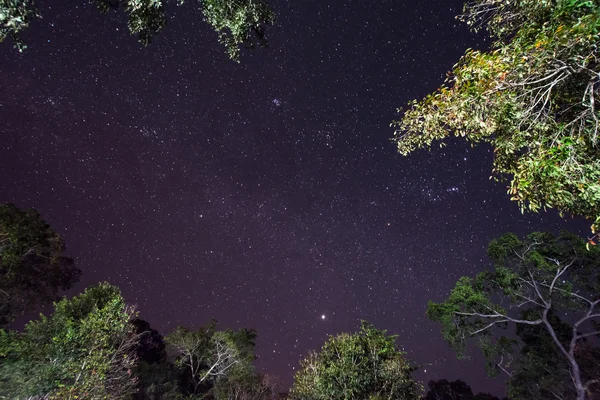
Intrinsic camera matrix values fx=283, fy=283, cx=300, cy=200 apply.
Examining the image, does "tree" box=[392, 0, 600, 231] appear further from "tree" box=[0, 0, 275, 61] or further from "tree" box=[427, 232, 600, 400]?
"tree" box=[427, 232, 600, 400]

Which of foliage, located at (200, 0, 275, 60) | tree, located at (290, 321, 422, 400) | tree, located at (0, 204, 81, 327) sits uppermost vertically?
tree, located at (0, 204, 81, 327)

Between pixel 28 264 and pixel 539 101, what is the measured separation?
30.0m

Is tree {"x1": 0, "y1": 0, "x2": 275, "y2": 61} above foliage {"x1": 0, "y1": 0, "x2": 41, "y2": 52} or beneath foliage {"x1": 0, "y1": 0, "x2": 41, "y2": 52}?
above

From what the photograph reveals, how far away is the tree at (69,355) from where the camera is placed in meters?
12.4

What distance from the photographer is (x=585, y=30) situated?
10.7 feet

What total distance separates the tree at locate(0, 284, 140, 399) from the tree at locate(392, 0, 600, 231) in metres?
17.2

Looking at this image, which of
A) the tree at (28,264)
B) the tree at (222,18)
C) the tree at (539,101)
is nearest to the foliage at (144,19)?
the tree at (222,18)

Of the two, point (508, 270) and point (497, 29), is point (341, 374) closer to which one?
point (508, 270)

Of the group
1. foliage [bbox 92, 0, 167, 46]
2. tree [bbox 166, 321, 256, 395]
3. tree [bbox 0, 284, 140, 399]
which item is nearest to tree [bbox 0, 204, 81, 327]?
tree [bbox 0, 284, 140, 399]

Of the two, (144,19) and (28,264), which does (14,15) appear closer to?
(144,19)

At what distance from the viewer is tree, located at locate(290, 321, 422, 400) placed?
1681 centimetres

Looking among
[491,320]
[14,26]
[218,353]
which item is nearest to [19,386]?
[14,26]

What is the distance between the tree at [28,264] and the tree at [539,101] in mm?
24302

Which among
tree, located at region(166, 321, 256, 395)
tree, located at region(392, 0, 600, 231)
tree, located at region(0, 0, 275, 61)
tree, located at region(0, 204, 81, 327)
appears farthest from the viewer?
tree, located at region(166, 321, 256, 395)
